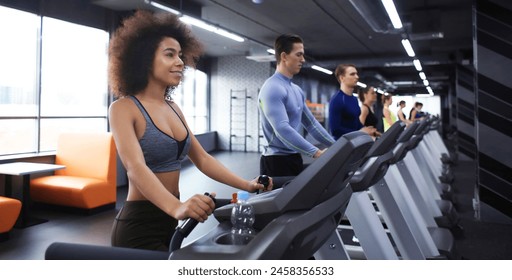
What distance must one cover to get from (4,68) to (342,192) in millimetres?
5190

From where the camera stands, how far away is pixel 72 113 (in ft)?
19.4

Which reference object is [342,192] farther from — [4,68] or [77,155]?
[4,68]

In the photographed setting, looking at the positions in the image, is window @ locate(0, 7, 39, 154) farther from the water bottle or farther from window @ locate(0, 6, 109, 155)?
the water bottle

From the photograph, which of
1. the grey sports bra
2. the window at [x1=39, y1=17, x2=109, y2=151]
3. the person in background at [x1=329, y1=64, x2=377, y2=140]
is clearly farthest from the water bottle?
the window at [x1=39, y1=17, x2=109, y2=151]

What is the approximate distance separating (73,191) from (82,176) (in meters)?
0.50

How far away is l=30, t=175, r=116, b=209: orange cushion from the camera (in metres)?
4.46

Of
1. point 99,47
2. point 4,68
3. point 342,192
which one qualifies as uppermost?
point 99,47

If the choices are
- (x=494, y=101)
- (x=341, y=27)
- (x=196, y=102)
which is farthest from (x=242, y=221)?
(x=196, y=102)

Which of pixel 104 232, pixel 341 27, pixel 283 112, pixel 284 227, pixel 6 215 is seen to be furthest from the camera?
pixel 341 27

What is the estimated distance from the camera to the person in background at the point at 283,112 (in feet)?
7.12

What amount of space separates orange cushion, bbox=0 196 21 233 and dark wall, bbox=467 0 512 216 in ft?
14.8

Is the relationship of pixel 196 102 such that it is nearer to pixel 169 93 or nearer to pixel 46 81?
pixel 46 81

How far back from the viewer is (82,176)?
16.2 feet

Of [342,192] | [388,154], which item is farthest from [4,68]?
[342,192]
